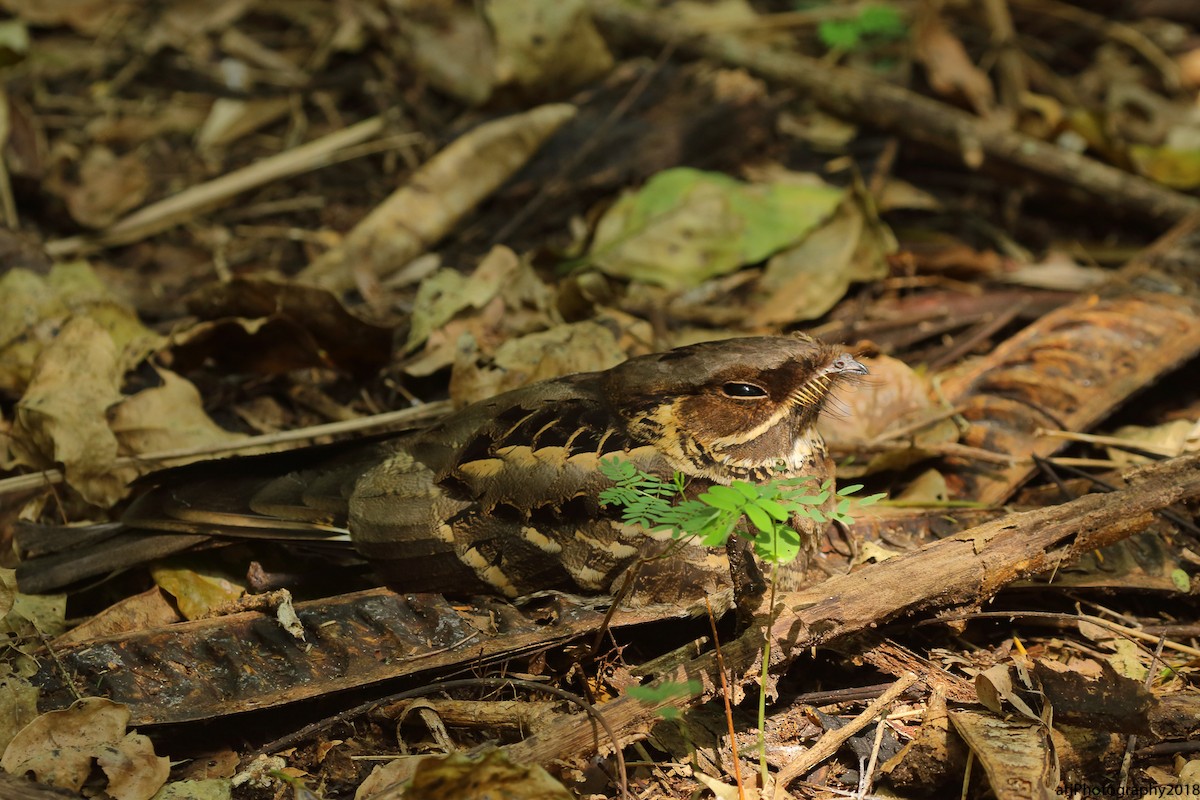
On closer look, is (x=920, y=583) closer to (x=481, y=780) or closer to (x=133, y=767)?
(x=481, y=780)

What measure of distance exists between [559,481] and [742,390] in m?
0.56

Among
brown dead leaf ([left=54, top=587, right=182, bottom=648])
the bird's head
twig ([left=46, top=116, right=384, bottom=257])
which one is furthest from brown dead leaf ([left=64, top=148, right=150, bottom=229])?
the bird's head

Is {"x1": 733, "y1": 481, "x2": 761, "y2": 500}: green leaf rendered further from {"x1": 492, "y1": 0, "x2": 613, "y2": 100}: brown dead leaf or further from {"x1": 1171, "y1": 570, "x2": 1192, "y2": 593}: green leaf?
{"x1": 492, "y1": 0, "x2": 613, "y2": 100}: brown dead leaf

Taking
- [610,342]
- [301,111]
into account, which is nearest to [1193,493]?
[610,342]

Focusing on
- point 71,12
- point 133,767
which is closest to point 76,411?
point 133,767

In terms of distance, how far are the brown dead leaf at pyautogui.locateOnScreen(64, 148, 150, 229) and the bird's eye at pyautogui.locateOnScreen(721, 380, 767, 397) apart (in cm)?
345

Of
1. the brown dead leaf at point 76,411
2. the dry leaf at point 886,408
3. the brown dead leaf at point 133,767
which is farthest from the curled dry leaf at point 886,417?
the brown dead leaf at point 76,411

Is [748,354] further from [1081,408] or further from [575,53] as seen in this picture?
[575,53]

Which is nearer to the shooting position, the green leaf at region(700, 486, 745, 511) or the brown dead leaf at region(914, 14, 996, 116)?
the green leaf at region(700, 486, 745, 511)

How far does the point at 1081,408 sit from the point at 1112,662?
40.6 inches

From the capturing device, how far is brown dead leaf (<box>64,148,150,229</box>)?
16.2 ft

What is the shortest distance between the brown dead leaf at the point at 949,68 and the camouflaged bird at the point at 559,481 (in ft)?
9.72

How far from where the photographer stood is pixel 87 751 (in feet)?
8.27

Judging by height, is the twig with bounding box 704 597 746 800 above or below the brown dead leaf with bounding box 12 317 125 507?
below
